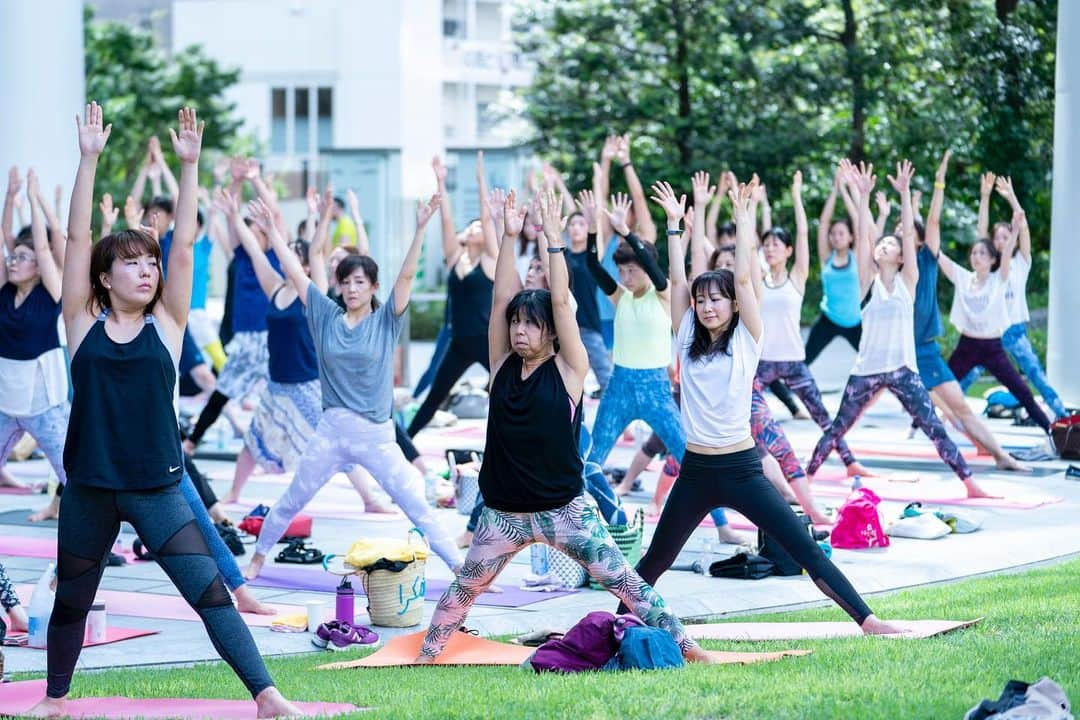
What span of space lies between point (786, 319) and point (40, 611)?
683 cm

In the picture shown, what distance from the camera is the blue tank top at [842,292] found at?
1562 cm

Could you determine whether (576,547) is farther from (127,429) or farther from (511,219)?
(127,429)

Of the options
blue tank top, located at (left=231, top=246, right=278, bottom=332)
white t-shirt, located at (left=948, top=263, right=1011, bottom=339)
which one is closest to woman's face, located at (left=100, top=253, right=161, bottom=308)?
blue tank top, located at (left=231, top=246, right=278, bottom=332)

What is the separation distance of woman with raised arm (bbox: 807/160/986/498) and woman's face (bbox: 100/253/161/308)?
700 cm

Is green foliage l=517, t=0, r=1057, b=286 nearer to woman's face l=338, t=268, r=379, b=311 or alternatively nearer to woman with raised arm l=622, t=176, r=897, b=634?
woman's face l=338, t=268, r=379, b=311

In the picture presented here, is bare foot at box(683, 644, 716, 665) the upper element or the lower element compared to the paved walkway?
upper

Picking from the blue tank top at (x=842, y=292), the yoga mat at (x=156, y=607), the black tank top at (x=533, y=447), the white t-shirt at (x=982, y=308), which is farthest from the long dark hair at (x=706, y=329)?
the blue tank top at (x=842, y=292)

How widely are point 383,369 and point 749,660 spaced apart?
3.23 meters

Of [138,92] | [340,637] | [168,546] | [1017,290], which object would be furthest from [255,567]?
[138,92]

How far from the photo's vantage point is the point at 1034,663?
20.9 feet

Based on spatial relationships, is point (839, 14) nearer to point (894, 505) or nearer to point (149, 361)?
point (894, 505)

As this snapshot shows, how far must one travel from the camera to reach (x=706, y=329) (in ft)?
25.5

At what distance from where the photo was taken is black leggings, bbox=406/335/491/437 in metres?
13.5

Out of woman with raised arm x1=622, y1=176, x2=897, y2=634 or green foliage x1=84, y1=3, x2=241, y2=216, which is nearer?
woman with raised arm x1=622, y1=176, x2=897, y2=634
